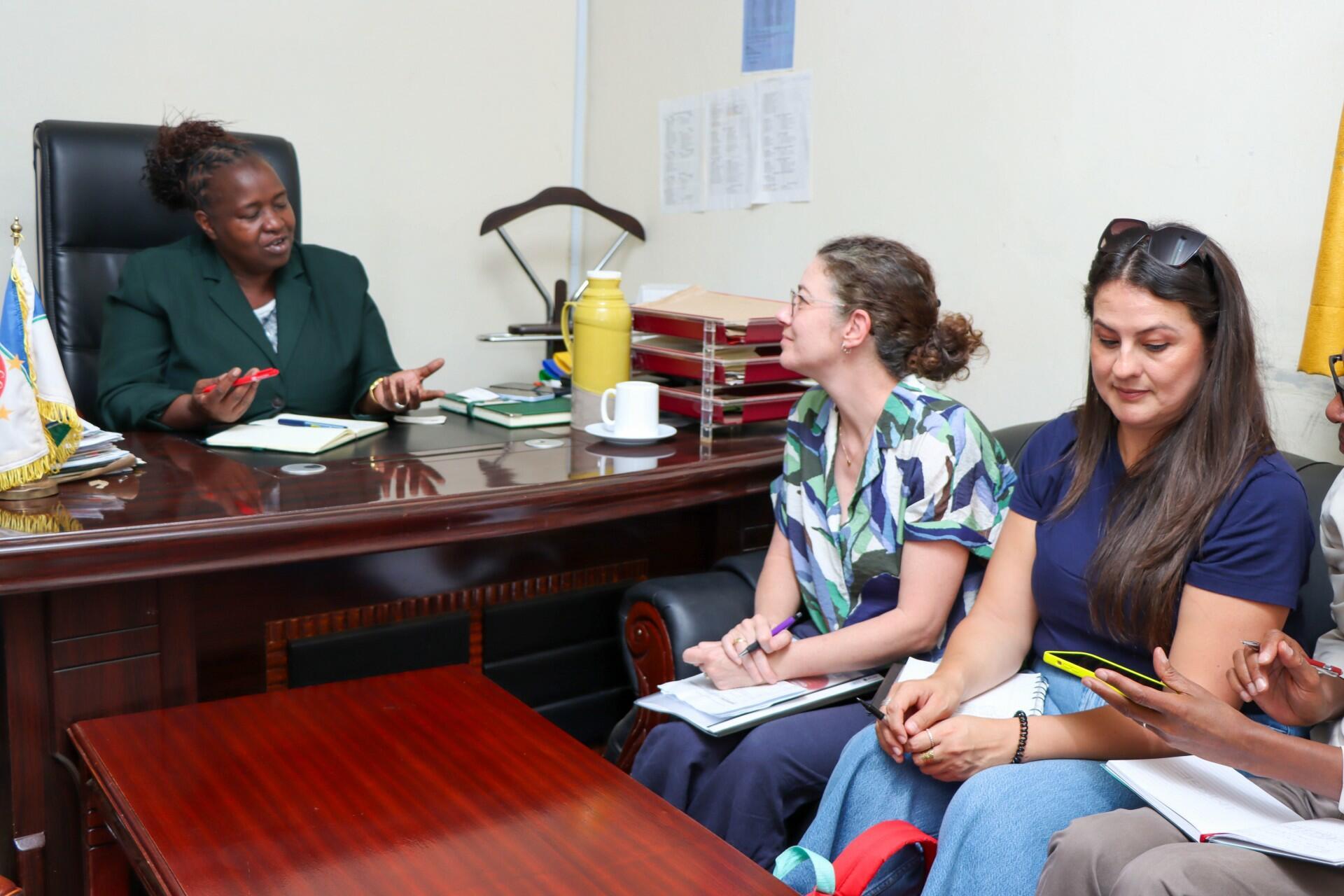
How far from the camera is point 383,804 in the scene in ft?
3.81

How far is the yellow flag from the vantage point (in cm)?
146

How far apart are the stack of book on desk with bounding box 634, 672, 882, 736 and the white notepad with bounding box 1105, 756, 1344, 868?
0.39 metres

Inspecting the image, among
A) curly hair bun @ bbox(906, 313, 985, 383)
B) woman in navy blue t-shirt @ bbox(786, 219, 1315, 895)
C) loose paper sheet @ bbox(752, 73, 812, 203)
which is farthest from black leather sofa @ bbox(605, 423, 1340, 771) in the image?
loose paper sheet @ bbox(752, 73, 812, 203)

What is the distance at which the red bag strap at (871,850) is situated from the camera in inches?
44.9

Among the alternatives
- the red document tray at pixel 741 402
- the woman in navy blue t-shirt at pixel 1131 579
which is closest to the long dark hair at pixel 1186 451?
the woman in navy blue t-shirt at pixel 1131 579

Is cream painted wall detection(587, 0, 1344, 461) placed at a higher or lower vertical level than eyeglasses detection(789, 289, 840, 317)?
higher

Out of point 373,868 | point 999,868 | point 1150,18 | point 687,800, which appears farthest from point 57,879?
point 1150,18

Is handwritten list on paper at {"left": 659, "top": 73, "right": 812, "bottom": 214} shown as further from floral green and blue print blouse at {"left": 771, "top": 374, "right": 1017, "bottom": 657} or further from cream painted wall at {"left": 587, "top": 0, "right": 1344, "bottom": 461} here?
floral green and blue print blouse at {"left": 771, "top": 374, "right": 1017, "bottom": 657}

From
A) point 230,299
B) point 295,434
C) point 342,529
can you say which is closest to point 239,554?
point 342,529

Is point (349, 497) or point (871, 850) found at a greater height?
point (349, 497)

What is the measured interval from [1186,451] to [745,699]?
2.01ft

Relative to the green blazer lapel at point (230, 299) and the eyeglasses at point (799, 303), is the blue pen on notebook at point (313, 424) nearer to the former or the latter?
the green blazer lapel at point (230, 299)

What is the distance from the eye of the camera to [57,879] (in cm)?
143

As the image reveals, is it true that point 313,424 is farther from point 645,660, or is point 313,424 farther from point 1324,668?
point 1324,668
